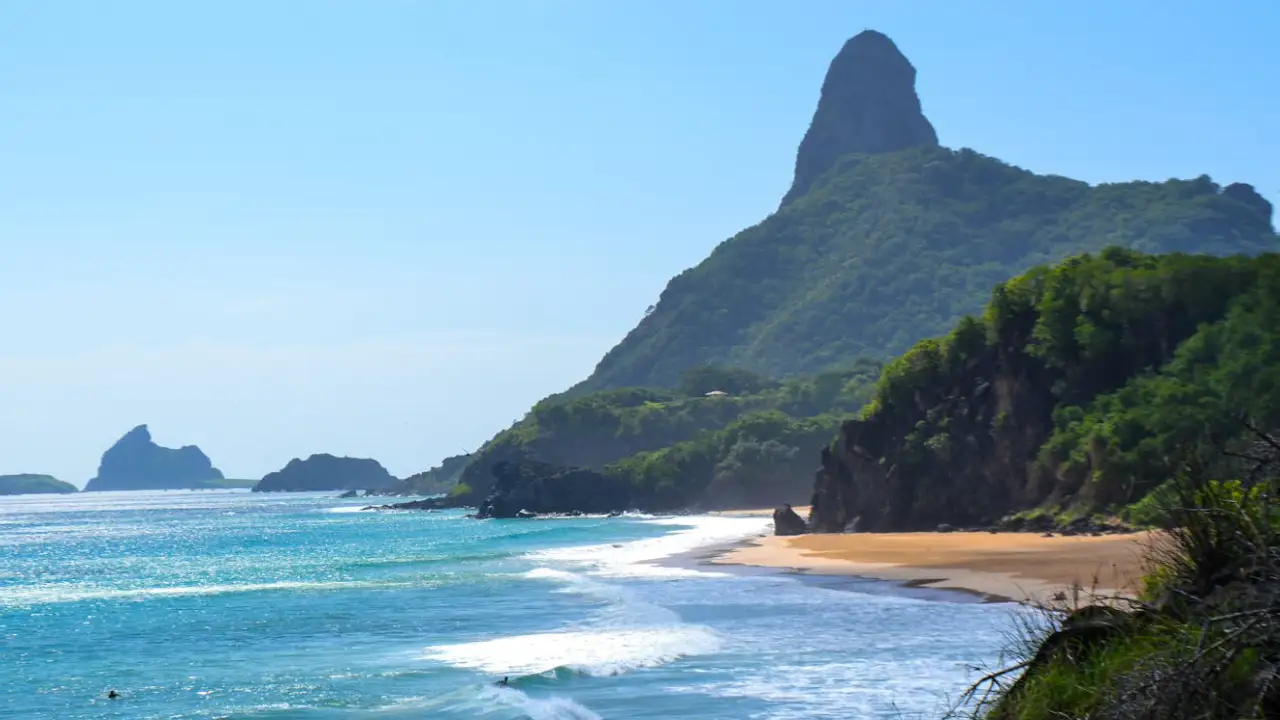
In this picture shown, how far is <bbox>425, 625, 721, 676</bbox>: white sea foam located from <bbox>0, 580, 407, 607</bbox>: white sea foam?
22.1 m

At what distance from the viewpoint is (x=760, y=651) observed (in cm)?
2900

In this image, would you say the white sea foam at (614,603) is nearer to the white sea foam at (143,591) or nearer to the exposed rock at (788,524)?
the white sea foam at (143,591)

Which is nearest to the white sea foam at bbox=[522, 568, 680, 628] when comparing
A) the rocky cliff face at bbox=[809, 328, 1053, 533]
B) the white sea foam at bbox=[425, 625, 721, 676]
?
the white sea foam at bbox=[425, 625, 721, 676]

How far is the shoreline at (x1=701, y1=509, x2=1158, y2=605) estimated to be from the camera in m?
35.9

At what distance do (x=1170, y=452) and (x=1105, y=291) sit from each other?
17004 millimetres

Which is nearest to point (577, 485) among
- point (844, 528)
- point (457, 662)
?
point (844, 528)

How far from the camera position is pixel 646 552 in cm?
6869

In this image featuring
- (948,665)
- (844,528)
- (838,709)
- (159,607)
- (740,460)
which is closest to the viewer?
(838,709)

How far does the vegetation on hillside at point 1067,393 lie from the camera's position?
185 feet

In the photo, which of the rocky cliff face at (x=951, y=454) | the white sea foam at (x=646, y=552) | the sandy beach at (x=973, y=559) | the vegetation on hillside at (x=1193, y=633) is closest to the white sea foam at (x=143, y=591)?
the white sea foam at (x=646, y=552)

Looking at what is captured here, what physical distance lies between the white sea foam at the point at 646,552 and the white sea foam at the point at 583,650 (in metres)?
18.2

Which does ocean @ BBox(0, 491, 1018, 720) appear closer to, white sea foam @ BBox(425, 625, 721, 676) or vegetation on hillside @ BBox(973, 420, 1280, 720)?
white sea foam @ BBox(425, 625, 721, 676)

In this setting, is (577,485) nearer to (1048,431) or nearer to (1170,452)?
(1048,431)

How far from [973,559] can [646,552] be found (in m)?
23.6
